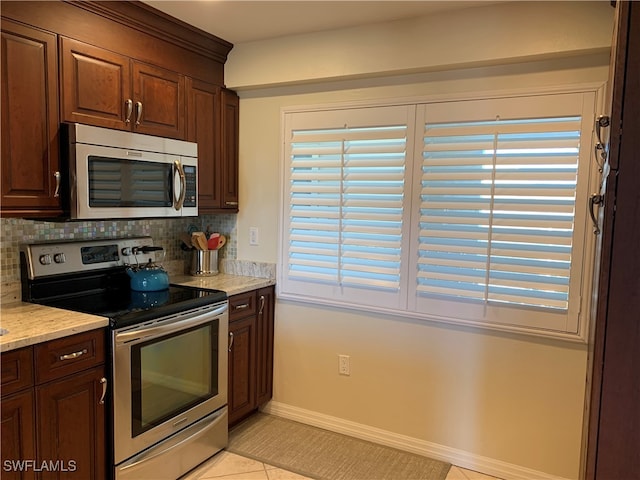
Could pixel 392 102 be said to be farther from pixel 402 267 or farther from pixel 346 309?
pixel 346 309

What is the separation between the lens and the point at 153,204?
2447 millimetres

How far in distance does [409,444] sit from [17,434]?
1.96 meters

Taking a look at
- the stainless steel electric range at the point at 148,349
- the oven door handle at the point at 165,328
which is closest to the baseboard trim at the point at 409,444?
the stainless steel electric range at the point at 148,349

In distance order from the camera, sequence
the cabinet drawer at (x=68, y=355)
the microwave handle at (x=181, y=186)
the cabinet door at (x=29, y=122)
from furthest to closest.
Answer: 1. the microwave handle at (x=181, y=186)
2. the cabinet door at (x=29, y=122)
3. the cabinet drawer at (x=68, y=355)

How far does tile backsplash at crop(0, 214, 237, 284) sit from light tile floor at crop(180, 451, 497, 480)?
1292mm

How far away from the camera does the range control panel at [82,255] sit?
219cm

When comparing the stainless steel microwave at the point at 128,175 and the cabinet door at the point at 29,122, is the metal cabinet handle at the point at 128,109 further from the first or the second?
the cabinet door at the point at 29,122

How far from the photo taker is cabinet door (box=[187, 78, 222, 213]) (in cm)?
272

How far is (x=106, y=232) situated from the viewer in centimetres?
263

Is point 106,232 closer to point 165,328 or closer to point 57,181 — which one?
point 57,181

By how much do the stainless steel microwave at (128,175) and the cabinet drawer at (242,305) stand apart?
0.56 meters

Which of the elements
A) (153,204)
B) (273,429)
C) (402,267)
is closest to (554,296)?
(402,267)

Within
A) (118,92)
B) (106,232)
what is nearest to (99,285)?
(106,232)

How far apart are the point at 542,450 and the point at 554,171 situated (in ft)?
4.67
